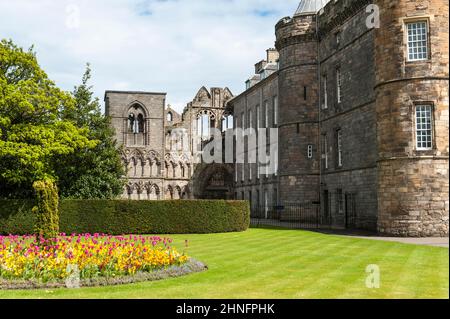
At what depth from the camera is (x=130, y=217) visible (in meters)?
30.4

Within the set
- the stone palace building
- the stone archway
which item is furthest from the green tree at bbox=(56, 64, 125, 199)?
the stone archway

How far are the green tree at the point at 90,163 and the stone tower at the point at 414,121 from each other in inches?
740

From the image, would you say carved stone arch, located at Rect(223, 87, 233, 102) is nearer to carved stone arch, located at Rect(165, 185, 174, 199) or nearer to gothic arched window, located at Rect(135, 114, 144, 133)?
gothic arched window, located at Rect(135, 114, 144, 133)

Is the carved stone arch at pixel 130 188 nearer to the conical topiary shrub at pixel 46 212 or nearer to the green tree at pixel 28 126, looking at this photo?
the green tree at pixel 28 126

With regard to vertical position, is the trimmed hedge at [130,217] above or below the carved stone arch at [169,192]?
below

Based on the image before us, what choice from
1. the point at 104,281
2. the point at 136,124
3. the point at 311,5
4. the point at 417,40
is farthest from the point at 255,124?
the point at 104,281

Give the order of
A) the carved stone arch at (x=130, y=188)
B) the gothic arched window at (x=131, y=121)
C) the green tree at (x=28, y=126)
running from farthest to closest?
the gothic arched window at (x=131, y=121) → the carved stone arch at (x=130, y=188) → the green tree at (x=28, y=126)

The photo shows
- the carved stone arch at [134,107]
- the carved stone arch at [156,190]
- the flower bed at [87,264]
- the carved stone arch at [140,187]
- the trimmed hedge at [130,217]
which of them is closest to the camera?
the flower bed at [87,264]

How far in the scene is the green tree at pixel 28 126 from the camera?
2870 cm

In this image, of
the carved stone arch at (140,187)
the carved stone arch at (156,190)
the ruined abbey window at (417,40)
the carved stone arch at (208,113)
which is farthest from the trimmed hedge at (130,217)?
the carved stone arch at (208,113)

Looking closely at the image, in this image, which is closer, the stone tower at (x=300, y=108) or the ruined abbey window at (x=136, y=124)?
the stone tower at (x=300, y=108)

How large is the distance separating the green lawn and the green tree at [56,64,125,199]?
59.1ft

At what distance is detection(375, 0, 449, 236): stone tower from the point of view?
23828mm
